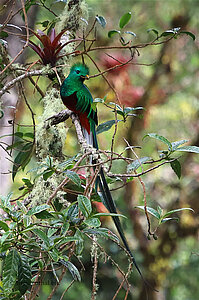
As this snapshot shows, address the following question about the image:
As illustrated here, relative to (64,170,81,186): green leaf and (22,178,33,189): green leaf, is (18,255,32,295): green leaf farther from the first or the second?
(22,178,33,189): green leaf

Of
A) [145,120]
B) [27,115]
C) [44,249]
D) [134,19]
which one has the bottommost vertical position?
[44,249]

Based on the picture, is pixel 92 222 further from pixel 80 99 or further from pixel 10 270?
pixel 80 99

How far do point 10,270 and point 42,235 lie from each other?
76mm

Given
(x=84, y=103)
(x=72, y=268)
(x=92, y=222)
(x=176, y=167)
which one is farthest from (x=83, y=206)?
(x=84, y=103)

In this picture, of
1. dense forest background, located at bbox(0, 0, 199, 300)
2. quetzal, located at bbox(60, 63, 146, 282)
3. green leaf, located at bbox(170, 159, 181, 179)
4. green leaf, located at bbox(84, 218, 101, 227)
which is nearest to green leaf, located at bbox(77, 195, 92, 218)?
green leaf, located at bbox(84, 218, 101, 227)

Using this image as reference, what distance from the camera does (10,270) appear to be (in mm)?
663

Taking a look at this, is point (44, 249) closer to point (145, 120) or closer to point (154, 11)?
point (145, 120)

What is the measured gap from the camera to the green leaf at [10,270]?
0.65 metres

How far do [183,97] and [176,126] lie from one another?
0.27 metres

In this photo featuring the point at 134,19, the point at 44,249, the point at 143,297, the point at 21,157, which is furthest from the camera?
the point at 134,19

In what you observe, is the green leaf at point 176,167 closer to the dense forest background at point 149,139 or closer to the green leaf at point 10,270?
the green leaf at point 10,270

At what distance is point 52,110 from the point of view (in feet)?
3.54

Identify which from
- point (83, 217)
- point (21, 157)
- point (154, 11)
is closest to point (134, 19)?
point (154, 11)

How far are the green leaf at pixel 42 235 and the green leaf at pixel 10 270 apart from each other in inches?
1.9
